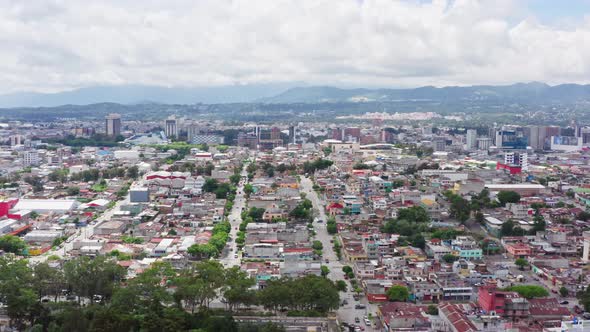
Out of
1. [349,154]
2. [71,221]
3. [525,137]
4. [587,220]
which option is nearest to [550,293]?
[587,220]

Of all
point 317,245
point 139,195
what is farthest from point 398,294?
point 139,195

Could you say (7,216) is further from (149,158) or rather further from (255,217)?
(149,158)

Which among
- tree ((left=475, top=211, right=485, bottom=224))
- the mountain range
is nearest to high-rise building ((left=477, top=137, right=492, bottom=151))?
tree ((left=475, top=211, right=485, bottom=224))

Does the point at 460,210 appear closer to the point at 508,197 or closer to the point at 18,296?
the point at 508,197

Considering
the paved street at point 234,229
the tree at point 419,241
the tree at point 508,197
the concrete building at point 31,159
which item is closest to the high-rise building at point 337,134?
the paved street at point 234,229

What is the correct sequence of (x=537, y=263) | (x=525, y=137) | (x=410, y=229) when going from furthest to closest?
1. (x=525, y=137)
2. (x=410, y=229)
3. (x=537, y=263)

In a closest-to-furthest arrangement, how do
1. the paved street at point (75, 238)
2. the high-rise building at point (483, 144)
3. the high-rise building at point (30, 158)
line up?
the paved street at point (75, 238)
the high-rise building at point (30, 158)
the high-rise building at point (483, 144)

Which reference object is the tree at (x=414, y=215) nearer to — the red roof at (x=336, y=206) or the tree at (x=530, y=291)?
the red roof at (x=336, y=206)
